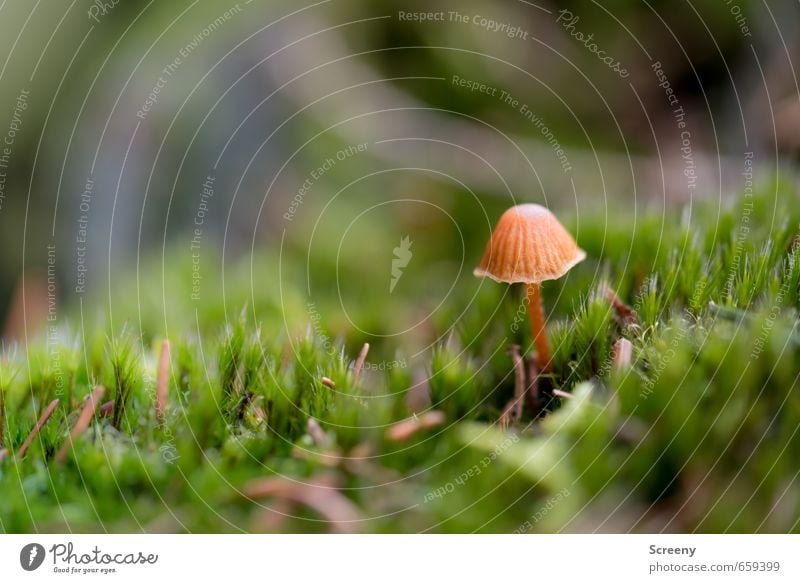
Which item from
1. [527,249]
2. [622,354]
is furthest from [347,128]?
[622,354]

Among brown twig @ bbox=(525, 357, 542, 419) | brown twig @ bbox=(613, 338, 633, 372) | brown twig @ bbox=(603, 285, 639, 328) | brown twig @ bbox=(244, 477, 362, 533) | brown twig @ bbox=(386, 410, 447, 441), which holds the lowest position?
brown twig @ bbox=(244, 477, 362, 533)

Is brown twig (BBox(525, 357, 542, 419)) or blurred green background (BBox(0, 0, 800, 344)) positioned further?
blurred green background (BBox(0, 0, 800, 344))

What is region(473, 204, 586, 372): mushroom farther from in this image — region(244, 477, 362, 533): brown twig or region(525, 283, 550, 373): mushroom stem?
region(244, 477, 362, 533): brown twig

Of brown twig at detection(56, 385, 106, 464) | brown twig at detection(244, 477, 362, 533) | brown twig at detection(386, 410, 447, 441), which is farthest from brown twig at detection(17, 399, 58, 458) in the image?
brown twig at detection(386, 410, 447, 441)

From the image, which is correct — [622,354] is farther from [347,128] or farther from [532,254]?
[347,128]
